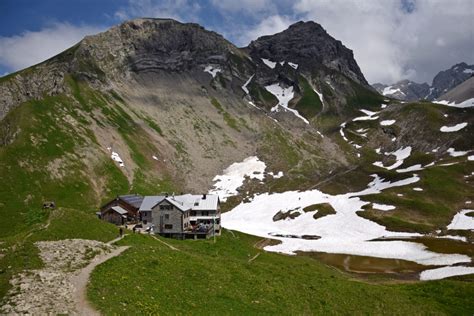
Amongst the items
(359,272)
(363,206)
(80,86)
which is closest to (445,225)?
(363,206)

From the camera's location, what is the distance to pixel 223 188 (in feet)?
533

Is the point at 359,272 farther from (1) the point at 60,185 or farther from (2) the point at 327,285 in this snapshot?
(1) the point at 60,185

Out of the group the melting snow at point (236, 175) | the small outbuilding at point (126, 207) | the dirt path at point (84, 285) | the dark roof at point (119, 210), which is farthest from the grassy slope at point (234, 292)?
the melting snow at point (236, 175)

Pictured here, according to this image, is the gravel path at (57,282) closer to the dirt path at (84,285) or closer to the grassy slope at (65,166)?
the dirt path at (84,285)

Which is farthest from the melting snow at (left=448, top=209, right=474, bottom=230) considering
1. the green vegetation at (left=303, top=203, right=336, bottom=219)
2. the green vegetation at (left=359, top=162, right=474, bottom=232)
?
the green vegetation at (left=303, top=203, right=336, bottom=219)

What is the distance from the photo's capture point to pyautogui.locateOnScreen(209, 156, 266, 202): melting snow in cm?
15975

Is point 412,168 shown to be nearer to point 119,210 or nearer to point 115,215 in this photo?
point 119,210

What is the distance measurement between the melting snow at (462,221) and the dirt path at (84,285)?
98.7 metres

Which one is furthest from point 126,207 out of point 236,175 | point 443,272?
point 236,175

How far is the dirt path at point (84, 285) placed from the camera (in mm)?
23656

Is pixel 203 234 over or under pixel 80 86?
under

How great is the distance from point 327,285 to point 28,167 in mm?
94468

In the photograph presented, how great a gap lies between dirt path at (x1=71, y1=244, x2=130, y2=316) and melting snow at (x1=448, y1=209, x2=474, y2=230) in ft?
324

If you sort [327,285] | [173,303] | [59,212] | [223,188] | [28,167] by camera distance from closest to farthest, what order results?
[173,303] < [327,285] < [59,212] < [28,167] < [223,188]
